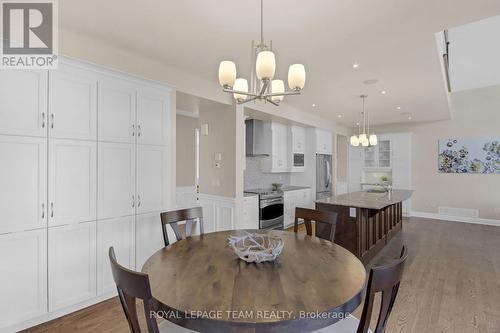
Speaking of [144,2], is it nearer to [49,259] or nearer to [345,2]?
[345,2]

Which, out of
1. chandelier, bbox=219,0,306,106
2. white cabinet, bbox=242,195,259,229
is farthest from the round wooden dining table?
white cabinet, bbox=242,195,259,229

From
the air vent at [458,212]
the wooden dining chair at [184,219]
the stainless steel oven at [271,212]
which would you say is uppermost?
the wooden dining chair at [184,219]

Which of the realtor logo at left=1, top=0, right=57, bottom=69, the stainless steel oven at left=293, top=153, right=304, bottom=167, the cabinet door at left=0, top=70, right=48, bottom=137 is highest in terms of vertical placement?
the realtor logo at left=1, top=0, right=57, bottom=69

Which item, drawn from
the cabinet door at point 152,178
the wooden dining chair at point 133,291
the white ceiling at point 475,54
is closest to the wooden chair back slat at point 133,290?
the wooden dining chair at point 133,291

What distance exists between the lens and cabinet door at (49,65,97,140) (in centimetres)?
227

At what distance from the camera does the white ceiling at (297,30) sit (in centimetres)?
197

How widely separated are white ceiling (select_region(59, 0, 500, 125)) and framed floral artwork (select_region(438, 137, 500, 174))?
12.6ft

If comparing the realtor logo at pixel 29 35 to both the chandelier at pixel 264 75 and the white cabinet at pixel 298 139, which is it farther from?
the white cabinet at pixel 298 139

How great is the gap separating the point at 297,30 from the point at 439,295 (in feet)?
10.0

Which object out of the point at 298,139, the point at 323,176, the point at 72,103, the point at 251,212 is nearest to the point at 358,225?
the point at 251,212

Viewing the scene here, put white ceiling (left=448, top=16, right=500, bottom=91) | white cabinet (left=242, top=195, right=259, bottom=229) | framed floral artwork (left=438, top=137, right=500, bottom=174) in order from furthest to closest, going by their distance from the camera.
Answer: framed floral artwork (left=438, top=137, right=500, bottom=174) → white cabinet (left=242, top=195, right=259, bottom=229) → white ceiling (left=448, top=16, right=500, bottom=91)

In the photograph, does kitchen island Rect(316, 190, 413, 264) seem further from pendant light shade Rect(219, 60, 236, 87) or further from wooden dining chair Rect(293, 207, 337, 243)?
pendant light shade Rect(219, 60, 236, 87)

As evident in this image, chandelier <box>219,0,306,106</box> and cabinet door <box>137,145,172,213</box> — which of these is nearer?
chandelier <box>219,0,306,106</box>

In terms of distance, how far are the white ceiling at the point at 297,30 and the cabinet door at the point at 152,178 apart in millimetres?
1075
